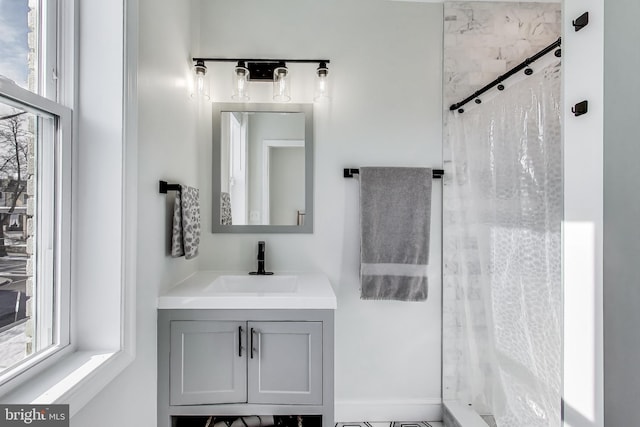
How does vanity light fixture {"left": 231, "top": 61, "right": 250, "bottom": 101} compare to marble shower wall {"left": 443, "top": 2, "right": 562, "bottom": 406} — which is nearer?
vanity light fixture {"left": 231, "top": 61, "right": 250, "bottom": 101}

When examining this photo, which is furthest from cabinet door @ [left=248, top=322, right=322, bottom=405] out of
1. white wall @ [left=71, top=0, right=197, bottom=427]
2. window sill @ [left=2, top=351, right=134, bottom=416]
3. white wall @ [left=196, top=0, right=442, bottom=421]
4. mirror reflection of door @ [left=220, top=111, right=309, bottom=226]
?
mirror reflection of door @ [left=220, top=111, right=309, bottom=226]

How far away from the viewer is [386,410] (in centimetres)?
203

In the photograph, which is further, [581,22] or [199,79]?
[199,79]

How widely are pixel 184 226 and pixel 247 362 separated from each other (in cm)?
67

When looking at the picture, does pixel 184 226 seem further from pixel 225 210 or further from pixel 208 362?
pixel 208 362

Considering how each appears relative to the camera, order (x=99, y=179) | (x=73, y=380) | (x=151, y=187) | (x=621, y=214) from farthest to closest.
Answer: (x=151, y=187), (x=99, y=179), (x=73, y=380), (x=621, y=214)

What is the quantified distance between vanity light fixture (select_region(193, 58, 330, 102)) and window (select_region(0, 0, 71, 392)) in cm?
92

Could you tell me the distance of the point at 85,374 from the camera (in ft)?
3.13

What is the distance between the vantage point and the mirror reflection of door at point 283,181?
2043mm

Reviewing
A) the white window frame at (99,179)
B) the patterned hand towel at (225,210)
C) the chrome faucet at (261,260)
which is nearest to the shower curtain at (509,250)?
the chrome faucet at (261,260)

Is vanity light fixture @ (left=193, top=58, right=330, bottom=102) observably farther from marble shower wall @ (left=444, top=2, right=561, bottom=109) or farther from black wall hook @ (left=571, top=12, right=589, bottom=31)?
black wall hook @ (left=571, top=12, right=589, bottom=31)

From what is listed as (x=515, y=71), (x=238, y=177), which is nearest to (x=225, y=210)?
(x=238, y=177)

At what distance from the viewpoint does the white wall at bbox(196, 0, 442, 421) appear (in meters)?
2.04

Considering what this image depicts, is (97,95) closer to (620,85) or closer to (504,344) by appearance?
(620,85)
